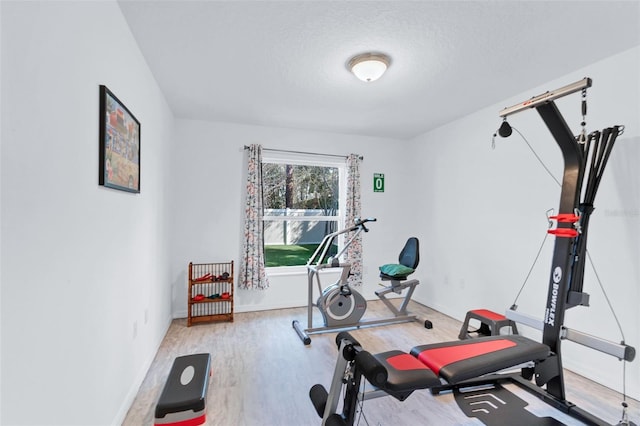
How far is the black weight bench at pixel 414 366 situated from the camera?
134 centimetres

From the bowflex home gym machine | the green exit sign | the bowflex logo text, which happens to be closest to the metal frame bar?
the bowflex home gym machine

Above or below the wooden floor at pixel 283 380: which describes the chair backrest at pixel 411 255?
above

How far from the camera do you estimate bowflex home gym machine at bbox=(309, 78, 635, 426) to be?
1.44m

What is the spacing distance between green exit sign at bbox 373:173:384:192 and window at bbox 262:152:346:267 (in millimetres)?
478

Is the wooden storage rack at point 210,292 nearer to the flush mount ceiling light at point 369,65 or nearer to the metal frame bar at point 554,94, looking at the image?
the flush mount ceiling light at point 369,65

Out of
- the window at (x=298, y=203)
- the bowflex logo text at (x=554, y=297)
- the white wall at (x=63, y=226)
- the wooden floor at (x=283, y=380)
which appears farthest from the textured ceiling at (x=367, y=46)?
the wooden floor at (x=283, y=380)

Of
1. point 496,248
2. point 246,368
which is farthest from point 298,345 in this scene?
point 496,248

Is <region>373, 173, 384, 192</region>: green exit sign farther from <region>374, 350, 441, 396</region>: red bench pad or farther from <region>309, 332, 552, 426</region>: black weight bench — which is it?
<region>374, 350, 441, 396</region>: red bench pad

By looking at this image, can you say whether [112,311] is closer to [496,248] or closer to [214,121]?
[214,121]

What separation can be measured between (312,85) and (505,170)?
215 centimetres

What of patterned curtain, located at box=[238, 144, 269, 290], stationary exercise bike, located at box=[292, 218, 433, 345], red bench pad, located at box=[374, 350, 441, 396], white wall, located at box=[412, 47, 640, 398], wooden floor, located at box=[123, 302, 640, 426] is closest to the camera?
red bench pad, located at box=[374, 350, 441, 396]

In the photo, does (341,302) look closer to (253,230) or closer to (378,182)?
(253,230)

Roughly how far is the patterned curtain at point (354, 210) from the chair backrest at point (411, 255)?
2.17 ft

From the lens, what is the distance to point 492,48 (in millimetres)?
2123
